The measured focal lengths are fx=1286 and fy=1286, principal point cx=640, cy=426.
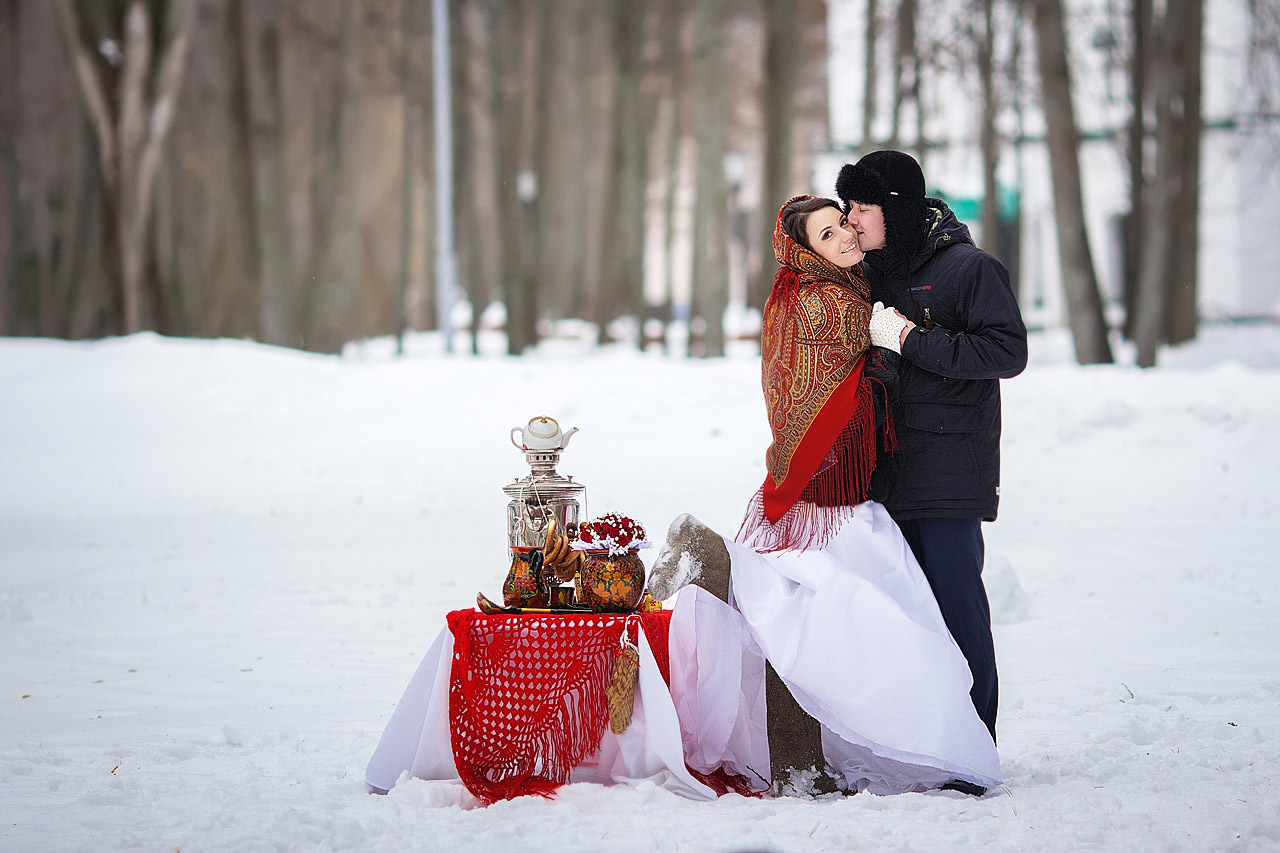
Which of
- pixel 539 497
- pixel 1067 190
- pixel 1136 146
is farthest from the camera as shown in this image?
pixel 1136 146

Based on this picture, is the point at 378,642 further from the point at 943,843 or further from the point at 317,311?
the point at 317,311

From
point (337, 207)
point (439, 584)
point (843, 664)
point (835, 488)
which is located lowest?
point (439, 584)

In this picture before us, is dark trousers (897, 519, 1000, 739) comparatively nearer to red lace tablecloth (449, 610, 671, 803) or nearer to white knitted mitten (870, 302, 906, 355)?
white knitted mitten (870, 302, 906, 355)

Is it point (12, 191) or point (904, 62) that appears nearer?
point (904, 62)

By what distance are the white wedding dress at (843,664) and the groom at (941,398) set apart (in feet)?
0.35

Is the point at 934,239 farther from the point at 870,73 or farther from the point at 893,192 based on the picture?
the point at 870,73

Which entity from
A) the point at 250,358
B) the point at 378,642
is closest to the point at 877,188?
the point at 378,642

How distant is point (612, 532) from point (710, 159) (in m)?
14.1

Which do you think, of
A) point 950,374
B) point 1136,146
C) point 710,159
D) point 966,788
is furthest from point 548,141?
point 966,788

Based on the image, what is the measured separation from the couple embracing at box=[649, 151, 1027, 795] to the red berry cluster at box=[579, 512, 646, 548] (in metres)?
Result: 0.12

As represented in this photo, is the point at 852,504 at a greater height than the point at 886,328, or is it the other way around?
the point at 886,328

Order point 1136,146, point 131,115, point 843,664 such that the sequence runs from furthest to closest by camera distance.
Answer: point 1136,146, point 131,115, point 843,664

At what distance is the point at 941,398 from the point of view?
3848mm

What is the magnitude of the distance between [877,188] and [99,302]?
59.3 ft
